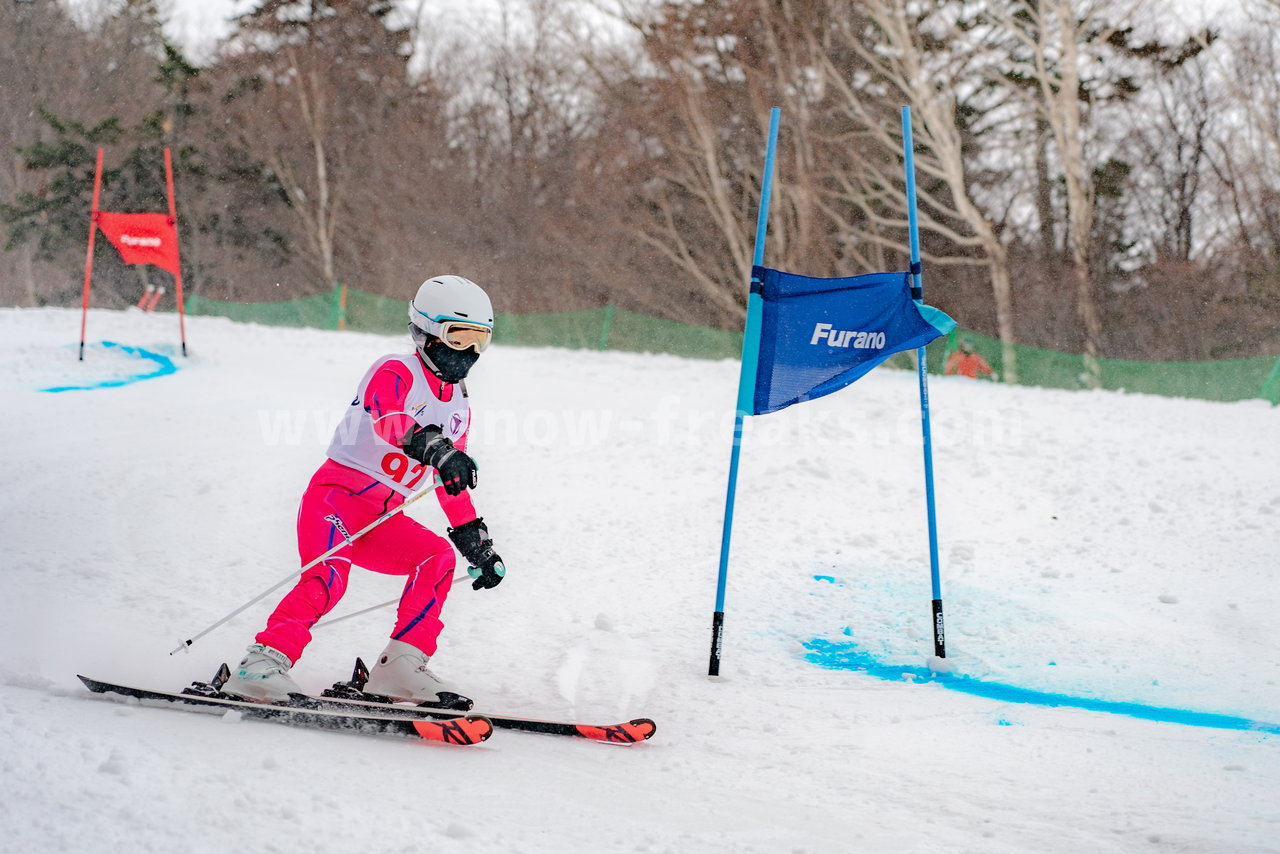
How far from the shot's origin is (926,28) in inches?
856

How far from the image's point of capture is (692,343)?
721 inches

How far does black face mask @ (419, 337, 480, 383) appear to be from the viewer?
3994 millimetres

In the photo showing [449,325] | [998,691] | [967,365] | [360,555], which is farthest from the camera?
[967,365]

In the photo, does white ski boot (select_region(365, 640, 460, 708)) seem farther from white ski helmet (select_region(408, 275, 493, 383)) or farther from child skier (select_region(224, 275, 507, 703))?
white ski helmet (select_region(408, 275, 493, 383))

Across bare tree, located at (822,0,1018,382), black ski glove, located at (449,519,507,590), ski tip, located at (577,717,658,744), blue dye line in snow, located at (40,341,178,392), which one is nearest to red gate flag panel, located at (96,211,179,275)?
blue dye line in snow, located at (40,341,178,392)

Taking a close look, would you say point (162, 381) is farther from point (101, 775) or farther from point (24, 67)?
point (24, 67)

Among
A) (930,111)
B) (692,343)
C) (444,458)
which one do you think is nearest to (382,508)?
(444,458)

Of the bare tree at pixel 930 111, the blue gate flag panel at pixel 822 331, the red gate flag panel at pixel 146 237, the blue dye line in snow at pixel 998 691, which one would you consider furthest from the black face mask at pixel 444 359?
the bare tree at pixel 930 111

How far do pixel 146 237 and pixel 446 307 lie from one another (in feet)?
36.3

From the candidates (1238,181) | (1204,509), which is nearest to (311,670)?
(1204,509)

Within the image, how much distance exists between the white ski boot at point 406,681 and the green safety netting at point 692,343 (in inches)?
535

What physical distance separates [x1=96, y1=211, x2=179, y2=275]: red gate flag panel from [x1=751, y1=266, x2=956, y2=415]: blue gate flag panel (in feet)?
34.9

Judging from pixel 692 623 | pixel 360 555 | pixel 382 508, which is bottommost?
pixel 692 623

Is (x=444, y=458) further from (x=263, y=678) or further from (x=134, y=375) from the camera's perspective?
(x=134, y=375)
